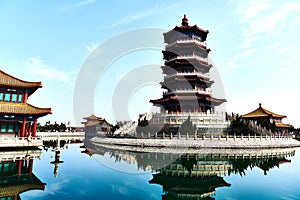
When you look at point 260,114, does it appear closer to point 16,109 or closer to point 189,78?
point 189,78

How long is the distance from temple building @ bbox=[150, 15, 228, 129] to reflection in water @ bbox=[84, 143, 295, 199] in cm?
927

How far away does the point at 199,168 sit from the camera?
19219 millimetres

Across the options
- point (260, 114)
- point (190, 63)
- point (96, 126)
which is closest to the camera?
point (190, 63)

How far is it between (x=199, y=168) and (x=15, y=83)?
26.3m

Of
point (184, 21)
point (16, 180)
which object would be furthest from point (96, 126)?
point (16, 180)

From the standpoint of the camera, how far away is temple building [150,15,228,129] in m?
37.7

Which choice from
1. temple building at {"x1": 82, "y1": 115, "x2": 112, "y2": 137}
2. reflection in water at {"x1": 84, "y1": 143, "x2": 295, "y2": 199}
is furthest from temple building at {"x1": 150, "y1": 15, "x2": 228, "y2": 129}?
temple building at {"x1": 82, "y1": 115, "x2": 112, "y2": 137}

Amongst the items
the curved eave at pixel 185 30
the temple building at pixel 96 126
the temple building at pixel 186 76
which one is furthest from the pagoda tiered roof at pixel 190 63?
the temple building at pixel 96 126

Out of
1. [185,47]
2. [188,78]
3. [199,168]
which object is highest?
[185,47]

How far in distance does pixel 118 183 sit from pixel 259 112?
4743 centimetres

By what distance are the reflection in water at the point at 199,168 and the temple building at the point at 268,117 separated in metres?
22.9

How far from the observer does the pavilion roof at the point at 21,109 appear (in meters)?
28.1

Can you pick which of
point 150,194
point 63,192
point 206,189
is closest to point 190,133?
point 206,189

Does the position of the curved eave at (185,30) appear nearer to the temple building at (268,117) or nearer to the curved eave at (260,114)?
the curved eave at (260,114)
